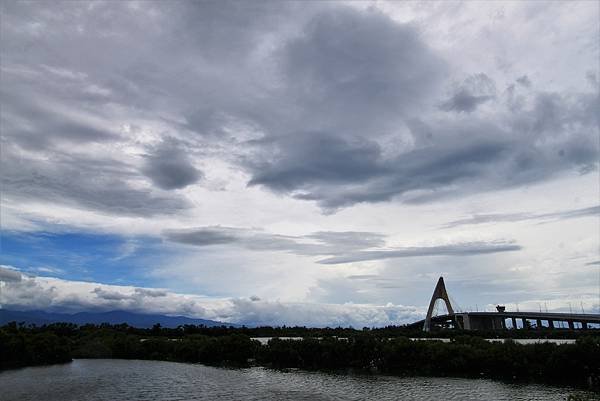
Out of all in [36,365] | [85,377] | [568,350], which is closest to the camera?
[568,350]

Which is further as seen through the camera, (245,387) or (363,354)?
(363,354)

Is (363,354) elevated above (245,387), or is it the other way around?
(363,354)

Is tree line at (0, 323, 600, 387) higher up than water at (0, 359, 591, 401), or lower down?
higher up

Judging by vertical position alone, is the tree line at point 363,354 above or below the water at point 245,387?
above

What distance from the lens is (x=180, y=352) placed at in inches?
5945

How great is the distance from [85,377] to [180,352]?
50696mm

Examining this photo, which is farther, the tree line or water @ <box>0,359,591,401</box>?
the tree line

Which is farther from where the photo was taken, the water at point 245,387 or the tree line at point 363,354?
the tree line at point 363,354

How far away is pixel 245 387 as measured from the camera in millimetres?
85000

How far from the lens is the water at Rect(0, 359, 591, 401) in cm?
7206

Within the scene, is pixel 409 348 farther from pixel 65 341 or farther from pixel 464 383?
pixel 65 341

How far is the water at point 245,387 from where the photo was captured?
236 ft

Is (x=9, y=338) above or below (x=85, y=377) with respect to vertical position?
above

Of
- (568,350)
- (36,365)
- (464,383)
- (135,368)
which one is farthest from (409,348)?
(36,365)
